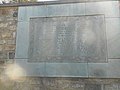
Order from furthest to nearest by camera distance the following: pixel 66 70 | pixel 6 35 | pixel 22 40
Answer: pixel 6 35 → pixel 22 40 → pixel 66 70

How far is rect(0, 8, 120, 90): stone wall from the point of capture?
5316mm

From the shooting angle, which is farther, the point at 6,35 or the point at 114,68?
the point at 6,35

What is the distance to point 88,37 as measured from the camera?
18.5 feet

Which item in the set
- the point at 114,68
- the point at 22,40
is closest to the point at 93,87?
the point at 114,68

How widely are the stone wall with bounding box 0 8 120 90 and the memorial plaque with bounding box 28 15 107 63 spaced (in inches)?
18.6

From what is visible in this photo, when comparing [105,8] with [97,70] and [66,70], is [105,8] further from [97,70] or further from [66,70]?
[66,70]

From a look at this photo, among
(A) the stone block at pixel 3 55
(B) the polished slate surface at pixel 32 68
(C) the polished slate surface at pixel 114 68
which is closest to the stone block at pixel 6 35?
(A) the stone block at pixel 3 55

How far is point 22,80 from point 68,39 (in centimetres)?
151

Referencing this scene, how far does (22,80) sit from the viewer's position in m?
5.72

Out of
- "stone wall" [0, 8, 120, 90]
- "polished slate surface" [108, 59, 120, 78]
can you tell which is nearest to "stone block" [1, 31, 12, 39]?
"stone wall" [0, 8, 120, 90]

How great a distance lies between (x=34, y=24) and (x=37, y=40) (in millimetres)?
457

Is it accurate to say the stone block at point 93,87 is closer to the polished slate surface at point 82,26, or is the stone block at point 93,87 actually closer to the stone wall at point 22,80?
the stone wall at point 22,80

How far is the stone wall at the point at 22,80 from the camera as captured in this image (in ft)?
17.4

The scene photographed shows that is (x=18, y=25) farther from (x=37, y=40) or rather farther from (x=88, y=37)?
(x=88, y=37)
